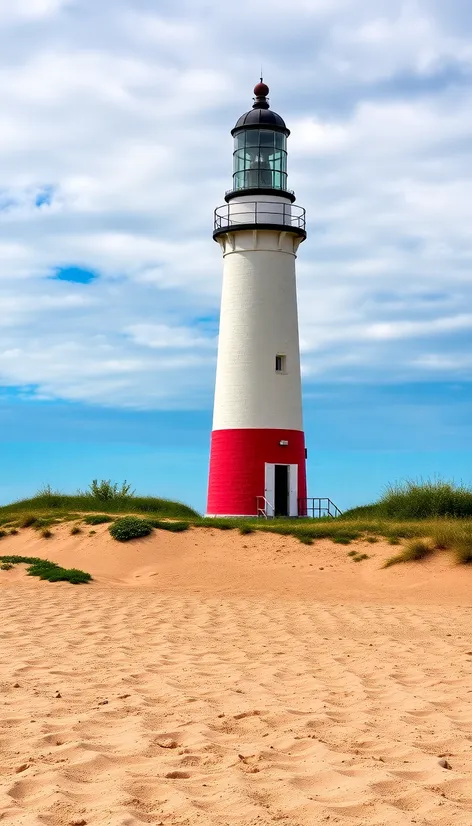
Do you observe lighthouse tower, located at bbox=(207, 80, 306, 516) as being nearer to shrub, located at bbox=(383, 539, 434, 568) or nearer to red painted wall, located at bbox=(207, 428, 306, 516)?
red painted wall, located at bbox=(207, 428, 306, 516)

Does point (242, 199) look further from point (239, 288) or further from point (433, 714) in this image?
point (433, 714)

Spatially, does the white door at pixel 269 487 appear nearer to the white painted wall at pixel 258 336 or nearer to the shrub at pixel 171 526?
the white painted wall at pixel 258 336

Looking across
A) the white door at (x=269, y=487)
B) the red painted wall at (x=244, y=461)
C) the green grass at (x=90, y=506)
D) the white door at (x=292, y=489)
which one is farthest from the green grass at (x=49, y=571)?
the white door at (x=292, y=489)

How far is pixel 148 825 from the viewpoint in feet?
13.2

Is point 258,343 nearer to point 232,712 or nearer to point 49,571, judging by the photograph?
point 49,571

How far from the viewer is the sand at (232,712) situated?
4363mm

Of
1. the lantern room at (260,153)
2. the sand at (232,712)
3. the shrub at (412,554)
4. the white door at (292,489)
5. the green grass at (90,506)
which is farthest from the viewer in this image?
the lantern room at (260,153)

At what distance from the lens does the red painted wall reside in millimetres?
26828

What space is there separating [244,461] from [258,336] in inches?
155

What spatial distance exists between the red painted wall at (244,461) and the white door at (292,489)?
9.9 inches

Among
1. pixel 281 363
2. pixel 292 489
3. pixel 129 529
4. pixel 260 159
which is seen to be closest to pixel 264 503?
pixel 292 489

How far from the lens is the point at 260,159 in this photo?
28.5 m

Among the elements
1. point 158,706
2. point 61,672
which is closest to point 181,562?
point 61,672

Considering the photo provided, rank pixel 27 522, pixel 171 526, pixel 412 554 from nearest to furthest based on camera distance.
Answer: pixel 412 554 < pixel 171 526 < pixel 27 522
